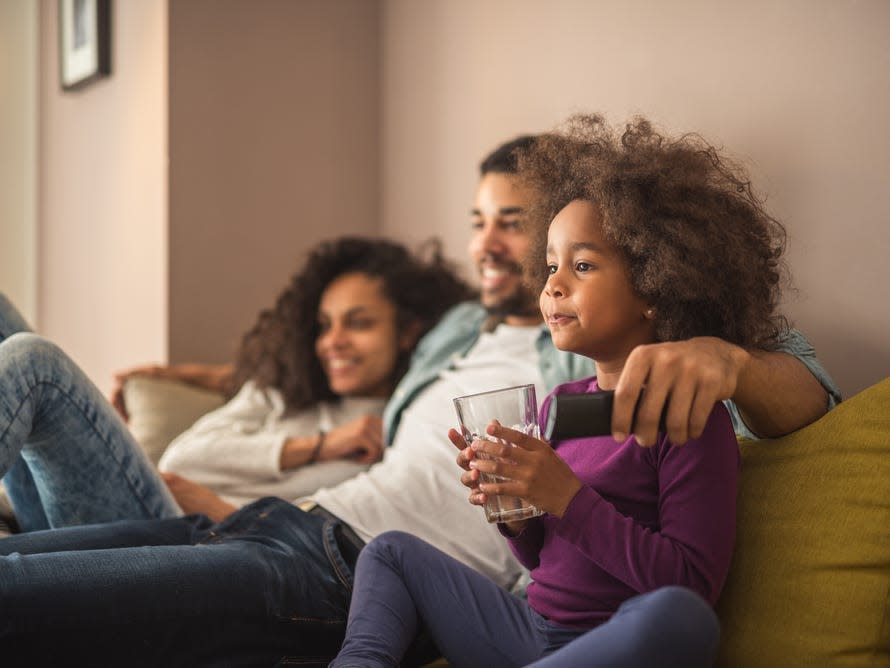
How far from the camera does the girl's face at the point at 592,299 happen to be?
1.17m

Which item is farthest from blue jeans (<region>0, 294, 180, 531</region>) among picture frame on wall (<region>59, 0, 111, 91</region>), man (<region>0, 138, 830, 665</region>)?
picture frame on wall (<region>59, 0, 111, 91</region>)

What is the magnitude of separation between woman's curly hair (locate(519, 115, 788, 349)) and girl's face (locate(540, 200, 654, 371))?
0.02 m

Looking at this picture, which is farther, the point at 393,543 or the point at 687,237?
the point at 393,543

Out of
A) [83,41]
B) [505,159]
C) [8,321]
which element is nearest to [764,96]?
[505,159]

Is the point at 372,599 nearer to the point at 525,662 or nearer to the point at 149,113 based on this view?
the point at 525,662

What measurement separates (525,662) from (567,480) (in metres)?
0.31

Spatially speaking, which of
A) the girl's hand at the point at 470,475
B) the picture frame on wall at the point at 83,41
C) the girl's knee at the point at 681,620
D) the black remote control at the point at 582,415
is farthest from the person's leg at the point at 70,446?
the picture frame on wall at the point at 83,41

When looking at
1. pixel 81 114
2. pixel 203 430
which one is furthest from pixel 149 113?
pixel 203 430

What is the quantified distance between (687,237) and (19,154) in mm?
3005

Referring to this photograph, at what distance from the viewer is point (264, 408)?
2230mm

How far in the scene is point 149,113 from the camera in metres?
2.73

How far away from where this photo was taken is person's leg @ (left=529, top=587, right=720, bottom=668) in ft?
2.91

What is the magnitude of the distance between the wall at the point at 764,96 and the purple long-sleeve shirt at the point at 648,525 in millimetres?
572

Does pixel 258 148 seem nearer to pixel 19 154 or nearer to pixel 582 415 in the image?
pixel 19 154
